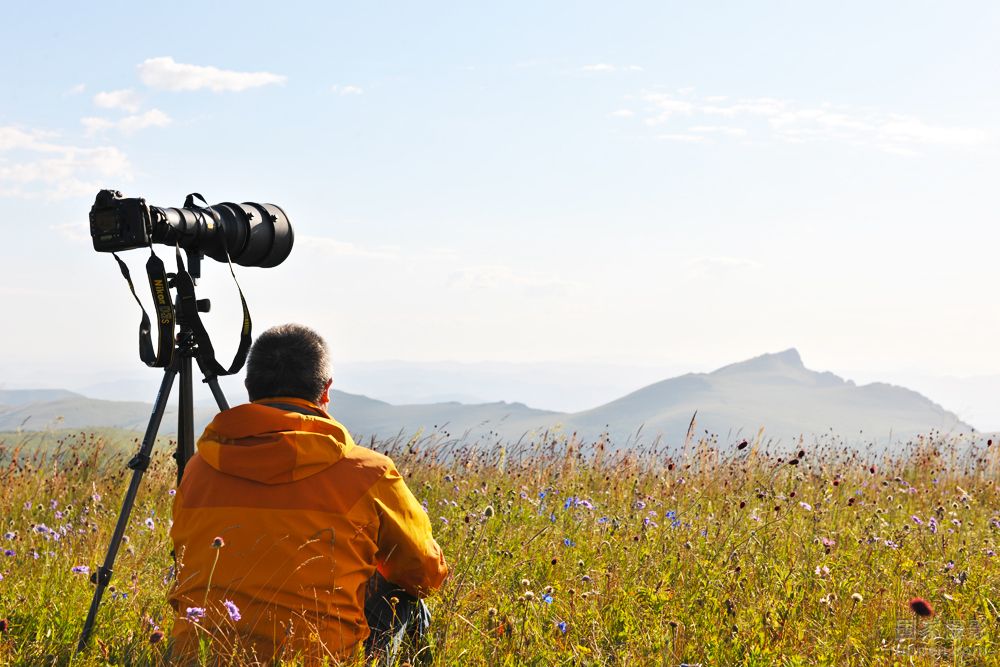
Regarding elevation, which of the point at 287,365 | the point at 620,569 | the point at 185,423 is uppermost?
the point at 287,365

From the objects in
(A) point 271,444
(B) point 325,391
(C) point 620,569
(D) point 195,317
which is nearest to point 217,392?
(D) point 195,317

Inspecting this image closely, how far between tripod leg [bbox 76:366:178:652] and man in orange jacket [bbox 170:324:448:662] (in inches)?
19.5

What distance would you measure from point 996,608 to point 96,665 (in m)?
4.34

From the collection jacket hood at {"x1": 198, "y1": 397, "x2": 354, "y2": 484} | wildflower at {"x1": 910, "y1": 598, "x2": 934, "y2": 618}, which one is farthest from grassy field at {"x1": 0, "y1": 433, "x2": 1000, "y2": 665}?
jacket hood at {"x1": 198, "y1": 397, "x2": 354, "y2": 484}

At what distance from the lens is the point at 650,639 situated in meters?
3.83

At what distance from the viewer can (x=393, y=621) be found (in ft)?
11.5

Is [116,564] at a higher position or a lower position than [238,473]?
lower

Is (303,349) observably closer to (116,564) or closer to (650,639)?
Answer: (650,639)

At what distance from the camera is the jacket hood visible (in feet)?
9.74

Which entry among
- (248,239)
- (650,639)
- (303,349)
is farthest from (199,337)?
(650,639)

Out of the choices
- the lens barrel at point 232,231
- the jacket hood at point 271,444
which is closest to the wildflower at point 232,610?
the jacket hood at point 271,444

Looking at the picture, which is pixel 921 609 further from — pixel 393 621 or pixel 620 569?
pixel 620 569

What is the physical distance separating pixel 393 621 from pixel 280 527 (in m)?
0.78

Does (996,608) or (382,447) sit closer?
(996,608)
